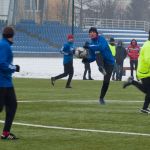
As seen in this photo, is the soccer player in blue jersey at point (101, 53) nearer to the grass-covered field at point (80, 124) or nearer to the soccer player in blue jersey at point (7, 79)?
the grass-covered field at point (80, 124)

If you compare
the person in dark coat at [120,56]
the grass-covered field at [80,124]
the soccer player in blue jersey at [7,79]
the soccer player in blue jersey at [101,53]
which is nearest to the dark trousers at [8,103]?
the soccer player in blue jersey at [7,79]

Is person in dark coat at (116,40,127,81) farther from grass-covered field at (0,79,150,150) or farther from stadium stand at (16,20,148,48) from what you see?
stadium stand at (16,20,148,48)

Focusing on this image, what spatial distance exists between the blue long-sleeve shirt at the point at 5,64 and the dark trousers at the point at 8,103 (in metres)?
0.10

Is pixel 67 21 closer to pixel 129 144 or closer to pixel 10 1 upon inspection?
pixel 10 1

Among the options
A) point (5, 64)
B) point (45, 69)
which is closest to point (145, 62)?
point (5, 64)

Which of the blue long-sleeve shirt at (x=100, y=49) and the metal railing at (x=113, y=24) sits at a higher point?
the blue long-sleeve shirt at (x=100, y=49)

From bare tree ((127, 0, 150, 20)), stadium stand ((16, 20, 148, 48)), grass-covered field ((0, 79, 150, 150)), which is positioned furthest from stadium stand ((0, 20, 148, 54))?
bare tree ((127, 0, 150, 20))

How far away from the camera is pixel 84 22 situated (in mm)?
68875

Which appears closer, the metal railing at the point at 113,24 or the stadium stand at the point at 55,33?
the stadium stand at the point at 55,33

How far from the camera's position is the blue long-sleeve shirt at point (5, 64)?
1080cm

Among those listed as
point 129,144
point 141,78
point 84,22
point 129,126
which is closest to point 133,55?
point 141,78

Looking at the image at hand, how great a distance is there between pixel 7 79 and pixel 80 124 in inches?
91.3

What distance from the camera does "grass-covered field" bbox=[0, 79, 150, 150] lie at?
34.4 ft

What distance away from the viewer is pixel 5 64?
10.8 metres
